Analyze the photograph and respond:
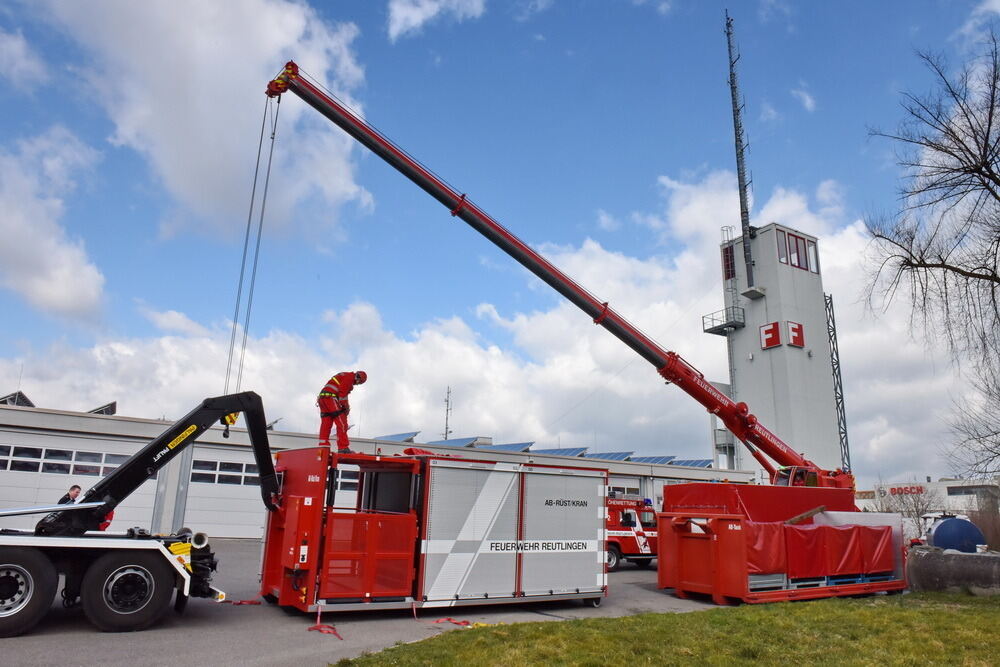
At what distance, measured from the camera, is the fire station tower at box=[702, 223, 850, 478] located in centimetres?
3778

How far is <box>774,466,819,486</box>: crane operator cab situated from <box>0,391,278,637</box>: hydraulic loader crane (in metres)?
13.3

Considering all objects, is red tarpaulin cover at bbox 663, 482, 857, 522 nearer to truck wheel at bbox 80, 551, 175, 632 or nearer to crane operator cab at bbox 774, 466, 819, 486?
crane operator cab at bbox 774, 466, 819, 486

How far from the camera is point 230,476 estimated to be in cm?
2383

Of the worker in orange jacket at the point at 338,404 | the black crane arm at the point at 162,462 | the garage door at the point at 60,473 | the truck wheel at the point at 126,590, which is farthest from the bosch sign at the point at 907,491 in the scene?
the truck wheel at the point at 126,590

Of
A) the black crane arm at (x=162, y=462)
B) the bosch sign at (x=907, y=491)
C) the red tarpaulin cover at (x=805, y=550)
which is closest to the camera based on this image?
the black crane arm at (x=162, y=462)

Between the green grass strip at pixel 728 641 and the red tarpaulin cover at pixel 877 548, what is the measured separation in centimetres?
395

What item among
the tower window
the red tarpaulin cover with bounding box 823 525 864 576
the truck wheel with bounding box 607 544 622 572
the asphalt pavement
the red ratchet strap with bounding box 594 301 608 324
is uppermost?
the tower window

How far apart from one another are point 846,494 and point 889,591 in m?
2.28

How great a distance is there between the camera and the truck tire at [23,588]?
8.36 metres

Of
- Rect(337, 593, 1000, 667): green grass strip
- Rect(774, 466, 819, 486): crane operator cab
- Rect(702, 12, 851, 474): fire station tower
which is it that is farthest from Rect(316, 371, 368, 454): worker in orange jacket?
Rect(702, 12, 851, 474): fire station tower

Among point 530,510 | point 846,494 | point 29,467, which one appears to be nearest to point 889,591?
point 846,494

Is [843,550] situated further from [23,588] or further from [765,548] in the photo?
[23,588]

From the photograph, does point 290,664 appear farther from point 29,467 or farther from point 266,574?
point 29,467

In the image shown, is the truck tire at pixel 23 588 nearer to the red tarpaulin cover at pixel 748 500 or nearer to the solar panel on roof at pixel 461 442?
the red tarpaulin cover at pixel 748 500
